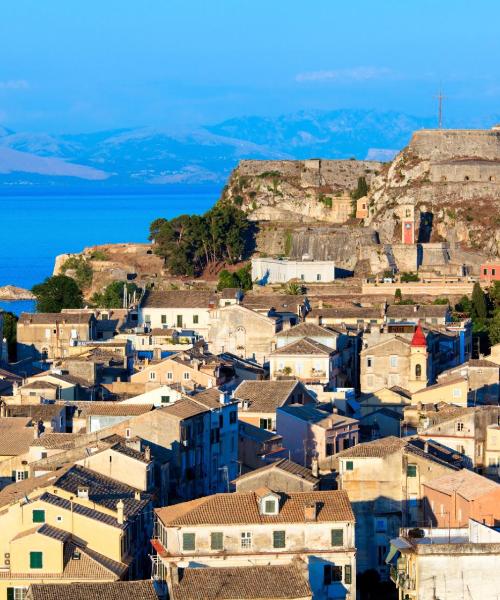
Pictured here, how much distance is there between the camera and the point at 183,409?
41.3m

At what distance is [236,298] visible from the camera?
239 feet

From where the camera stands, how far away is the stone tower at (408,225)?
88562 millimetres

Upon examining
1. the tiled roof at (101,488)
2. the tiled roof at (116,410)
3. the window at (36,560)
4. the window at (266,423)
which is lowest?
the window at (36,560)

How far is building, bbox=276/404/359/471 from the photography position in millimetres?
43938

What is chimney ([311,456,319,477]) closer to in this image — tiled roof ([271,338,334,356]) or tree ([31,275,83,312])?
tiled roof ([271,338,334,356])

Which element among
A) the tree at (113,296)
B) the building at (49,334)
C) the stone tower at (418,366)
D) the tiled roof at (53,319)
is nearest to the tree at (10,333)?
the building at (49,334)

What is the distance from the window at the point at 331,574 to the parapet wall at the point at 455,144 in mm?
65285

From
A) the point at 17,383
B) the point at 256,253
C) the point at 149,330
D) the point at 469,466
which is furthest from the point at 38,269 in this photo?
the point at 469,466

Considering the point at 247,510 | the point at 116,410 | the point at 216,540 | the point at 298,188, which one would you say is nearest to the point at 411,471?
the point at 247,510

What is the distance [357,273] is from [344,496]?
175 ft

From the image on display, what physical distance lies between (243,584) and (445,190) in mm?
64312

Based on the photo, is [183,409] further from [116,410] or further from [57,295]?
[57,295]

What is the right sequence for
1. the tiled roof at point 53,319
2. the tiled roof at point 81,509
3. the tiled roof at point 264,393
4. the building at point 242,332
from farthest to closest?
the tiled roof at point 53,319 → the building at point 242,332 → the tiled roof at point 264,393 → the tiled roof at point 81,509

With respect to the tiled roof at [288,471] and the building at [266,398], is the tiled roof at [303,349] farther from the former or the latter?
the tiled roof at [288,471]
